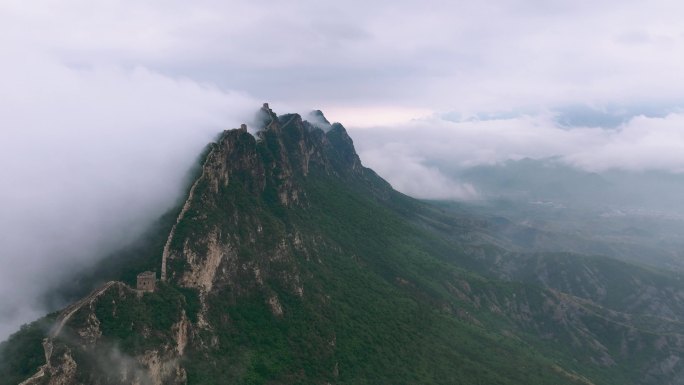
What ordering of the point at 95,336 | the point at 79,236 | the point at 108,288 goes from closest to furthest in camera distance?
the point at 95,336 → the point at 108,288 → the point at 79,236

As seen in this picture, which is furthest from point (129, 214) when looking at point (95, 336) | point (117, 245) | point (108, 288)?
point (95, 336)

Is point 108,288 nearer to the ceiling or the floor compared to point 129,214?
nearer to the floor

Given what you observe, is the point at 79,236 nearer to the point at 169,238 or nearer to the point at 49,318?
the point at 169,238

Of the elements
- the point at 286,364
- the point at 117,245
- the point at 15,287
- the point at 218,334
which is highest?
the point at 117,245

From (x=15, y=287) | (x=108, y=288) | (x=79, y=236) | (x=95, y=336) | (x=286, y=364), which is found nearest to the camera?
(x=95, y=336)

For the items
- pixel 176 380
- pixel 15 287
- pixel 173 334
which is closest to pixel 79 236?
pixel 15 287

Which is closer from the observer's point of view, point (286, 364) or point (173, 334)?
point (173, 334)
